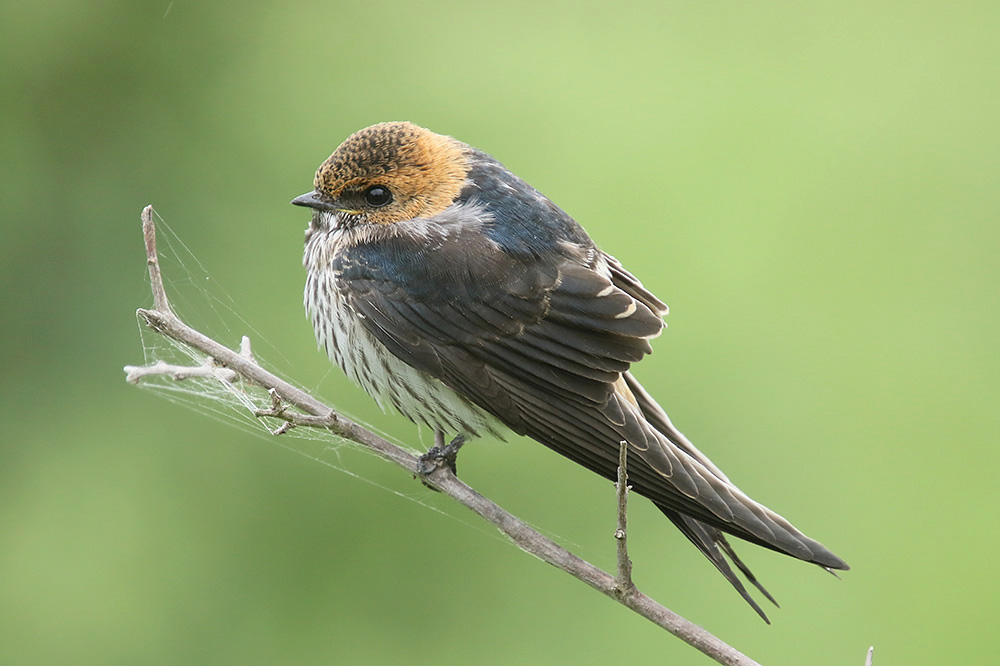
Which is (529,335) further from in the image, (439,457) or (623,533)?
(623,533)

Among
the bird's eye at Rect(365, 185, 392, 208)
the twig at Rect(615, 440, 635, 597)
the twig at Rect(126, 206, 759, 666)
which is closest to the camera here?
the twig at Rect(615, 440, 635, 597)

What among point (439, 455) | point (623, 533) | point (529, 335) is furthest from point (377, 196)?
point (623, 533)

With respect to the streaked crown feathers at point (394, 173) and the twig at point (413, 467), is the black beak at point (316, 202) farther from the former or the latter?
the twig at point (413, 467)

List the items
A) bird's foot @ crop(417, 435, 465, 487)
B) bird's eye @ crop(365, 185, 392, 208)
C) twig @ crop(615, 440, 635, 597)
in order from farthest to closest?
bird's eye @ crop(365, 185, 392, 208)
bird's foot @ crop(417, 435, 465, 487)
twig @ crop(615, 440, 635, 597)

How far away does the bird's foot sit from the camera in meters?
2.36

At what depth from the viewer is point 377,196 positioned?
250 centimetres

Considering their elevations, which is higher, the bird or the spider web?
the bird

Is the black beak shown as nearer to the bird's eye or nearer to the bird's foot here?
the bird's eye

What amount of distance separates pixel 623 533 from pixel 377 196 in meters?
1.10

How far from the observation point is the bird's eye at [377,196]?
249 centimetres

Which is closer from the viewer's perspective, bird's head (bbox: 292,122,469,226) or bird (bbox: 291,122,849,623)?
bird (bbox: 291,122,849,623)

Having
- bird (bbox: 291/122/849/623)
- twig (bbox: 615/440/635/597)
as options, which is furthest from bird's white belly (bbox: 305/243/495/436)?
twig (bbox: 615/440/635/597)

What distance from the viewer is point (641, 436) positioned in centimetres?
218

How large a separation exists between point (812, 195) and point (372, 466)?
7.15 feet
